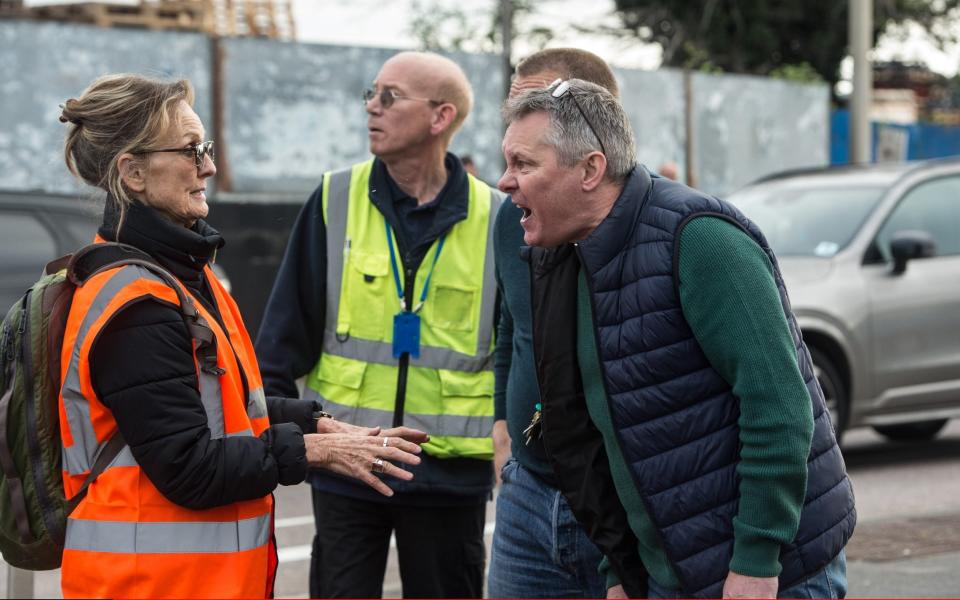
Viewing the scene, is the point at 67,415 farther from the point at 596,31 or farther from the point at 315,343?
the point at 596,31

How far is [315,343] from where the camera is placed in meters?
4.29

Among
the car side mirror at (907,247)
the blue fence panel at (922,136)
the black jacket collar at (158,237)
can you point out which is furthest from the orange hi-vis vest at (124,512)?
the blue fence panel at (922,136)

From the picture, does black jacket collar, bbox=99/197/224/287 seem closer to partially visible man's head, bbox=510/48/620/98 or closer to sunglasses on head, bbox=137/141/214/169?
sunglasses on head, bbox=137/141/214/169

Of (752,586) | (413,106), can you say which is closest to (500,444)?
(413,106)

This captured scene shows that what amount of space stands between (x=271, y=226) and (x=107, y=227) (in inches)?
374

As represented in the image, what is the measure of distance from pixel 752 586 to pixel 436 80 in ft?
7.31

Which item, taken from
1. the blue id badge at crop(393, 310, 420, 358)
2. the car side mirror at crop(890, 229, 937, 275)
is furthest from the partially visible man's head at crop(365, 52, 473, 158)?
the car side mirror at crop(890, 229, 937, 275)

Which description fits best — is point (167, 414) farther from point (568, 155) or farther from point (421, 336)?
point (421, 336)

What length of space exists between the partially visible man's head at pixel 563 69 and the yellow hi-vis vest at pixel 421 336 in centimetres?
60

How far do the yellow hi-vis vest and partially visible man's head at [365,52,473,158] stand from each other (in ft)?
0.77

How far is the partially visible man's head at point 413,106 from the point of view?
4.39m

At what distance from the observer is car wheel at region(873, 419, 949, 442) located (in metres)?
10.5

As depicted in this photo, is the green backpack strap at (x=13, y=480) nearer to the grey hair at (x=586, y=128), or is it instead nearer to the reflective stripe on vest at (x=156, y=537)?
the reflective stripe on vest at (x=156, y=537)

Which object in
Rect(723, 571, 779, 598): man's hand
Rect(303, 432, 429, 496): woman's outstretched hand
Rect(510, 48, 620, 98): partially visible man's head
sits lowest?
Rect(723, 571, 779, 598): man's hand
